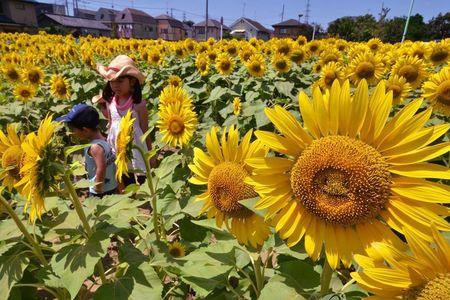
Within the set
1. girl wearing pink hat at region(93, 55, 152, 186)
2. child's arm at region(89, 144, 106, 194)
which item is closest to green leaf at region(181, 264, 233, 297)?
child's arm at region(89, 144, 106, 194)

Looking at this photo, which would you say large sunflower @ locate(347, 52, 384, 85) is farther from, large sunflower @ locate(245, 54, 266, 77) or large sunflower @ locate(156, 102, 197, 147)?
large sunflower @ locate(156, 102, 197, 147)

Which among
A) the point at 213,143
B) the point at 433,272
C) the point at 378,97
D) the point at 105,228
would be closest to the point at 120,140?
the point at 105,228

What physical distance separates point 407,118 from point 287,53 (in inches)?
229

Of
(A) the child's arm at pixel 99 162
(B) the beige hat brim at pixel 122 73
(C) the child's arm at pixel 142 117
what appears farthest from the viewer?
(C) the child's arm at pixel 142 117

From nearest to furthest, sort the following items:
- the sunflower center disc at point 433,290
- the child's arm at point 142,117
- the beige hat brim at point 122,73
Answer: the sunflower center disc at point 433,290 → the beige hat brim at point 122,73 → the child's arm at point 142,117

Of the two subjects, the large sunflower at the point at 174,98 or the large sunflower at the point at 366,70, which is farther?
the large sunflower at the point at 366,70

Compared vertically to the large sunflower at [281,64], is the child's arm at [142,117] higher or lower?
lower

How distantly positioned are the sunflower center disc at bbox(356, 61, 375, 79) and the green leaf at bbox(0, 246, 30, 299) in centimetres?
412

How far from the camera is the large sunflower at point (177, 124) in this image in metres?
3.09

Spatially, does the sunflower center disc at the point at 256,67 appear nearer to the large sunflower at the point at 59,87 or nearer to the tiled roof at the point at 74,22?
the large sunflower at the point at 59,87

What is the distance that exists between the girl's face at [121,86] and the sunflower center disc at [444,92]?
342cm

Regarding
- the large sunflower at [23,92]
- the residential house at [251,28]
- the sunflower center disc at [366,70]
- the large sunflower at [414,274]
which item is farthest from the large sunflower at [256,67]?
the residential house at [251,28]

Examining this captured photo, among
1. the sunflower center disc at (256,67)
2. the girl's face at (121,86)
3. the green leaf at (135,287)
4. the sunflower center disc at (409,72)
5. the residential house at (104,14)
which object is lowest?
the green leaf at (135,287)

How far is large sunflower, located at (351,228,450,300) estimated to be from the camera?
2.50 ft
